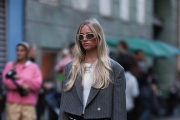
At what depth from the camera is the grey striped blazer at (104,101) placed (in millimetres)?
3213

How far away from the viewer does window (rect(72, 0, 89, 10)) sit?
1194 cm

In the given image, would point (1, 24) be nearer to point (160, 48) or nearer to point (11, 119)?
point (11, 119)

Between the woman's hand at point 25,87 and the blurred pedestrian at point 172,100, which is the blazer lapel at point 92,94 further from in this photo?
the blurred pedestrian at point 172,100

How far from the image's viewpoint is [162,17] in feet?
72.5

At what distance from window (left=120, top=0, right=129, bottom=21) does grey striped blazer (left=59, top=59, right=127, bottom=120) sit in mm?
12226

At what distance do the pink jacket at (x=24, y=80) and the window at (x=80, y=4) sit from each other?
6103mm

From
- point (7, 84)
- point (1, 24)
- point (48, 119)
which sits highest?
point (1, 24)

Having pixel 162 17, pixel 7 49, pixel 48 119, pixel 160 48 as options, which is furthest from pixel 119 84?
pixel 162 17

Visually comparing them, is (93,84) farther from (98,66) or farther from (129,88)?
(129,88)

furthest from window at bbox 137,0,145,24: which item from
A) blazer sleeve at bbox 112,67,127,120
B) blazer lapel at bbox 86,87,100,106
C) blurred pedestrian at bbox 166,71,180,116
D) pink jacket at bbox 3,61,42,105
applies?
blazer lapel at bbox 86,87,100,106

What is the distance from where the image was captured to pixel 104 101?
3225mm

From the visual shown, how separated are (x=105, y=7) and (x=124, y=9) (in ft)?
6.17

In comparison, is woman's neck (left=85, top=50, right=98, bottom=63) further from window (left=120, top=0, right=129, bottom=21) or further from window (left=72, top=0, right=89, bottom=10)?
window (left=120, top=0, right=129, bottom=21)

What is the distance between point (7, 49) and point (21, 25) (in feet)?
2.99
